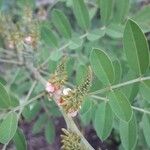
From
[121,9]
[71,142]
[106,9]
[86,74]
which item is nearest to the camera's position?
[71,142]

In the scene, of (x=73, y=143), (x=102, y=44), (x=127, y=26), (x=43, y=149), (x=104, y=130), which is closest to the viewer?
(x=73, y=143)

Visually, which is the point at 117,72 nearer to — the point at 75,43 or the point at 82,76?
the point at 82,76

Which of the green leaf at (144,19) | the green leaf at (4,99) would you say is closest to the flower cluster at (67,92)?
the green leaf at (4,99)

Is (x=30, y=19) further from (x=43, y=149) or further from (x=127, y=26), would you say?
(x=43, y=149)

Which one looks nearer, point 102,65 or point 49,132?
point 102,65

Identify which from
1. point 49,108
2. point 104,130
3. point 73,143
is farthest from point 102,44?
point 73,143

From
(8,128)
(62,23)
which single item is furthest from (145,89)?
(62,23)
